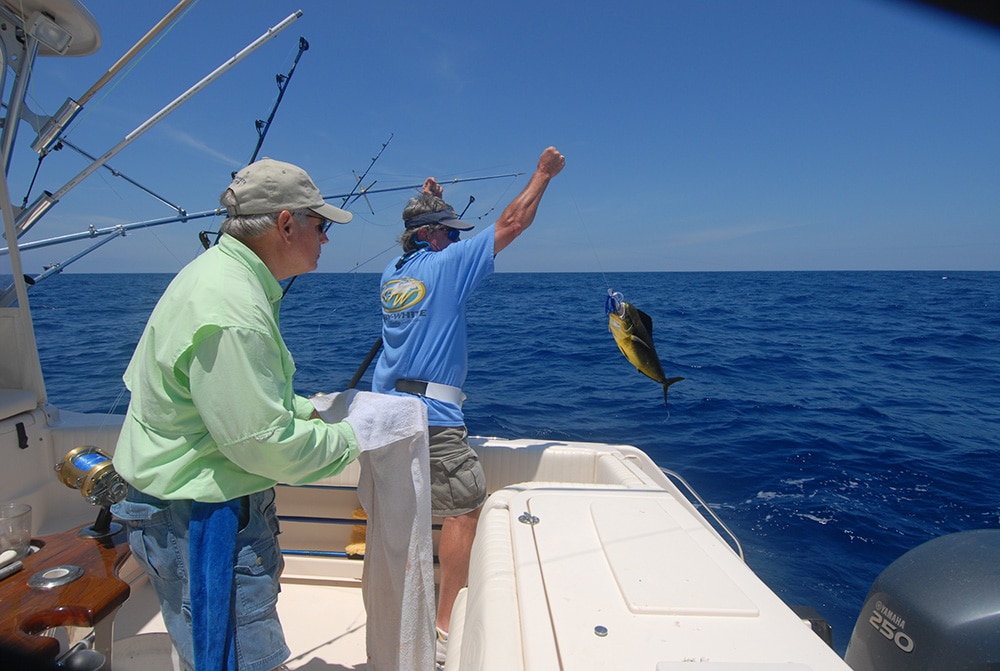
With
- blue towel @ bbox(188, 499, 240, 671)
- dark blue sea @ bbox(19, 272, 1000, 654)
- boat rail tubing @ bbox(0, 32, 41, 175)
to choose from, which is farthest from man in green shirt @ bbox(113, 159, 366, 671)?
boat rail tubing @ bbox(0, 32, 41, 175)

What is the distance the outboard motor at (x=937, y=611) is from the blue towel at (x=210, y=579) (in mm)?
2030

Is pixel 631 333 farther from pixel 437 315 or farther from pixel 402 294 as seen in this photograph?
pixel 402 294

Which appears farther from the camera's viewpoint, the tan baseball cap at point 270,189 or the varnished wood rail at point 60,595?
the varnished wood rail at point 60,595

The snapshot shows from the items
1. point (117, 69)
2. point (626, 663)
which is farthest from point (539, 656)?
point (117, 69)

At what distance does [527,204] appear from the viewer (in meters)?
2.58

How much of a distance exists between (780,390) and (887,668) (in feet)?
30.7

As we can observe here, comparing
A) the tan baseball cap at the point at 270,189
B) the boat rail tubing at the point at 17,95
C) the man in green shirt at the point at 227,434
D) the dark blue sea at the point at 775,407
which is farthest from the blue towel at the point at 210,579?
the boat rail tubing at the point at 17,95

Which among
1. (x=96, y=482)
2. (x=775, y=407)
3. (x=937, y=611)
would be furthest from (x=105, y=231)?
(x=775, y=407)

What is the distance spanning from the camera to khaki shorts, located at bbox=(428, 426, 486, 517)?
2.46 metres

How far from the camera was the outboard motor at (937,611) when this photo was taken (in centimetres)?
176

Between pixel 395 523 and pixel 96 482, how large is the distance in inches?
40.8

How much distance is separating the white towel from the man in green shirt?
23cm

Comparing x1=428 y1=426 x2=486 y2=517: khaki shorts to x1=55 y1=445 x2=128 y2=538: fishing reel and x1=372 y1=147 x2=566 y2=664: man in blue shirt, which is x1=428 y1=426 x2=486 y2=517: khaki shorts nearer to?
x1=372 y1=147 x2=566 y2=664: man in blue shirt

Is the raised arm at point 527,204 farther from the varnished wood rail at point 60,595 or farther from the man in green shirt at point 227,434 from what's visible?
the varnished wood rail at point 60,595
